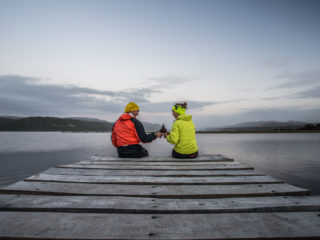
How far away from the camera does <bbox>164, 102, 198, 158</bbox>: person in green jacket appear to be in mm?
5836

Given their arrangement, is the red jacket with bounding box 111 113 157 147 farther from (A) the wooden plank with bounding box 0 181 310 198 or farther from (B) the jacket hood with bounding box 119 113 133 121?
(A) the wooden plank with bounding box 0 181 310 198

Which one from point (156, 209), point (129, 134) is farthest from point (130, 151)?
point (156, 209)

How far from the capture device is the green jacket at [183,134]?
5.83m

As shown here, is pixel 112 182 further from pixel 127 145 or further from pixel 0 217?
pixel 127 145

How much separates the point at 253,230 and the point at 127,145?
15.8 feet

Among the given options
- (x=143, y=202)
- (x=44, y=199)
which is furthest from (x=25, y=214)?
(x=143, y=202)

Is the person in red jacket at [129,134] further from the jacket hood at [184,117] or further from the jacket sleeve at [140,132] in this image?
the jacket hood at [184,117]

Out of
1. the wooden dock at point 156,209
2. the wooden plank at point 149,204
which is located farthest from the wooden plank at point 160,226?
the wooden plank at point 149,204

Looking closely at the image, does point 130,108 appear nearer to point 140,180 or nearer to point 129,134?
point 129,134

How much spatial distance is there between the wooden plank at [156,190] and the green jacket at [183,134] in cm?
281

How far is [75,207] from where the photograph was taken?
217cm

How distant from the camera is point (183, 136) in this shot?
231 inches

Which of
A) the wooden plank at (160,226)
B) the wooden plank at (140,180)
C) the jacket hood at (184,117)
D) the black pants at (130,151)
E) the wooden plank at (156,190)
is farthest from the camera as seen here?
the black pants at (130,151)

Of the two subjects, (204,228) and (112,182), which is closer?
(204,228)
